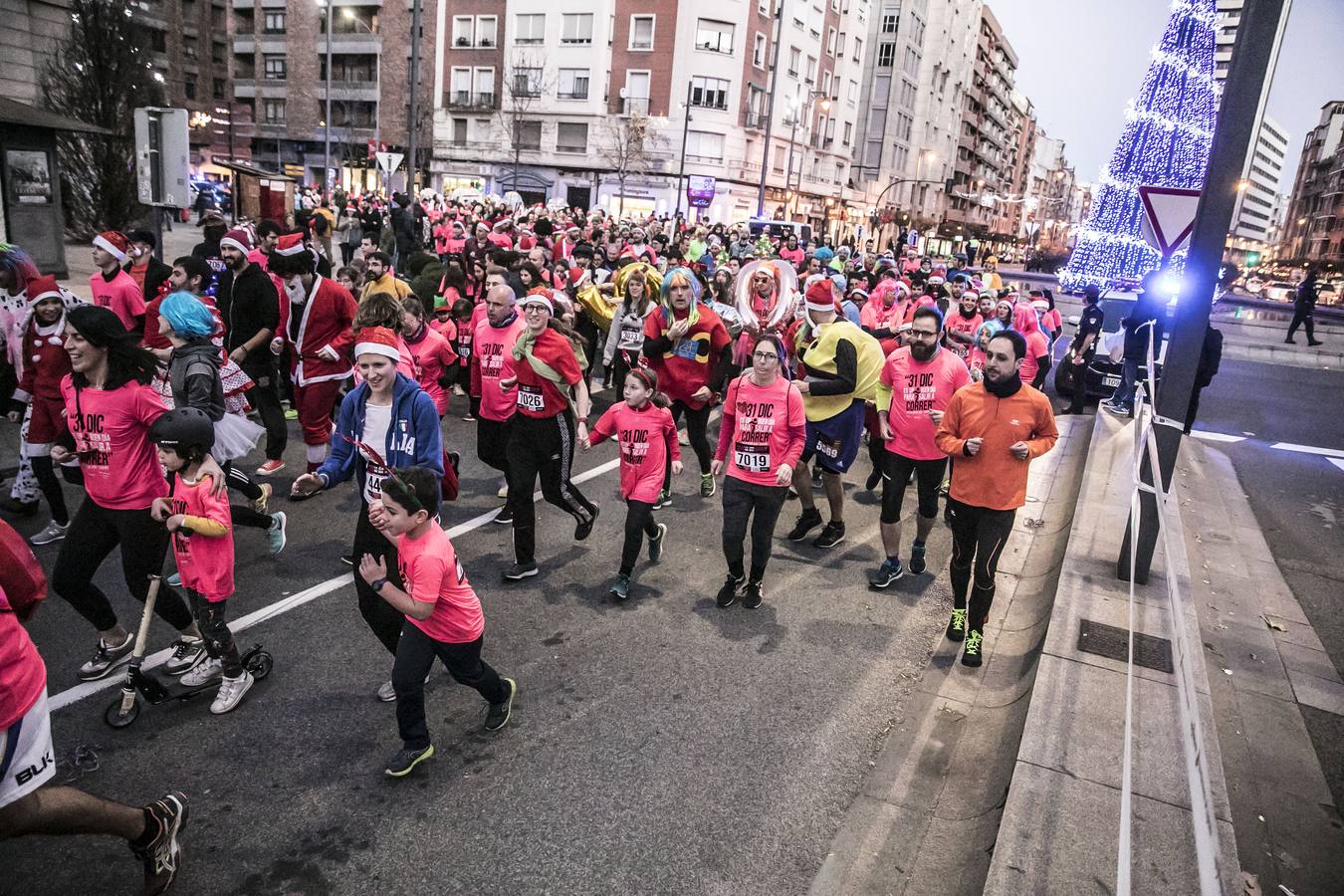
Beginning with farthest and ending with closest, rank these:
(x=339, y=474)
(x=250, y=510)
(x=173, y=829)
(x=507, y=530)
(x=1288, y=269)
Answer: (x=1288, y=269) < (x=507, y=530) < (x=250, y=510) < (x=339, y=474) < (x=173, y=829)

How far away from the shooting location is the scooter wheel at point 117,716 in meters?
3.96

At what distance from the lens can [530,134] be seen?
54.4 meters

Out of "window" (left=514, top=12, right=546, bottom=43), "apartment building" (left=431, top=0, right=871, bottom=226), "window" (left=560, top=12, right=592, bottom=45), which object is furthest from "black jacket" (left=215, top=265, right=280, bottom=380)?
"window" (left=514, top=12, right=546, bottom=43)

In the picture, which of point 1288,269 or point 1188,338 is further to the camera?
point 1288,269

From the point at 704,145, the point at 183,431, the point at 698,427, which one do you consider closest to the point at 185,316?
the point at 183,431

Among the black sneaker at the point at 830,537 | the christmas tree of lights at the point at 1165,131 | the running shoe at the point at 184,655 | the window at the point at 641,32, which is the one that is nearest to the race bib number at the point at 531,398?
the running shoe at the point at 184,655

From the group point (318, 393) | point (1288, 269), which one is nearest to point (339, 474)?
point (318, 393)

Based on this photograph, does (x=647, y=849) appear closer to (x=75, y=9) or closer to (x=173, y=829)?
(x=173, y=829)

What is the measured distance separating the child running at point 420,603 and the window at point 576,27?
5468cm

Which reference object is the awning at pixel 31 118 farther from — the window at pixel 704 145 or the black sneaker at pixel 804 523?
the window at pixel 704 145

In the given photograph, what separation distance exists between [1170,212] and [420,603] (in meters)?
7.19

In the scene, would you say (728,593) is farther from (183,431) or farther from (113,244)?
(113,244)

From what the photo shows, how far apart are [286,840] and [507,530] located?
369 cm

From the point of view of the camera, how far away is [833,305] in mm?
7039
